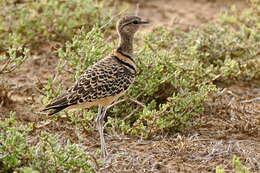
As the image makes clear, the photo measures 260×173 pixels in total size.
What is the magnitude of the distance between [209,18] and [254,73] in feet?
8.57

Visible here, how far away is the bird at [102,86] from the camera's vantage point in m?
4.23

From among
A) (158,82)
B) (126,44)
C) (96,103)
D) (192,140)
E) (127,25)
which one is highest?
(127,25)

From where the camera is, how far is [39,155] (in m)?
3.62

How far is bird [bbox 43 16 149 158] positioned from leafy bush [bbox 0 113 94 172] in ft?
1.84

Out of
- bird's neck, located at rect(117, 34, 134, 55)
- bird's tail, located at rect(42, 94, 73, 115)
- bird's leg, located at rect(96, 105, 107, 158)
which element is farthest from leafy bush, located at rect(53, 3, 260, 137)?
bird's tail, located at rect(42, 94, 73, 115)

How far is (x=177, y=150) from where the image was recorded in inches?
174

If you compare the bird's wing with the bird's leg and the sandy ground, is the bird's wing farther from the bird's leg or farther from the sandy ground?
the sandy ground

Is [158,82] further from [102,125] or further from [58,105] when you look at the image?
[58,105]

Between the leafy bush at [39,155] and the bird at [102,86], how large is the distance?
1.84 ft

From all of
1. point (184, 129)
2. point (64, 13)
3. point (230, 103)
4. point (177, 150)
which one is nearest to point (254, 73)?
point (230, 103)

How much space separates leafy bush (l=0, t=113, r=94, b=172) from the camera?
11.6 feet

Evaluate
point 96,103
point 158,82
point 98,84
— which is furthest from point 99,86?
point 158,82

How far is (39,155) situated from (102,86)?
92 centimetres

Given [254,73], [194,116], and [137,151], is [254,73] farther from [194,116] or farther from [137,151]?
[137,151]
